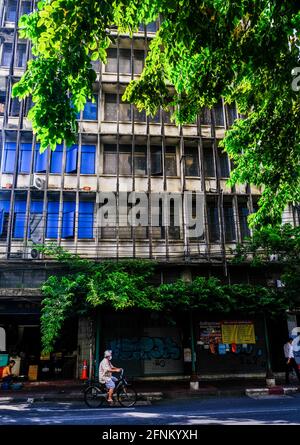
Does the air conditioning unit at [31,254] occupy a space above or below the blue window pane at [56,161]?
below

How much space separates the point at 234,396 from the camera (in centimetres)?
1370

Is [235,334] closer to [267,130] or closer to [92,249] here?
[92,249]

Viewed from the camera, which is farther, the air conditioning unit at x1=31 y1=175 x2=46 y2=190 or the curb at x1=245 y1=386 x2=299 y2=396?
the air conditioning unit at x1=31 y1=175 x2=46 y2=190

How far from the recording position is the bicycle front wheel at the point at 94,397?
11648 mm

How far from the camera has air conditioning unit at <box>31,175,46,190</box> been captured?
18953 millimetres

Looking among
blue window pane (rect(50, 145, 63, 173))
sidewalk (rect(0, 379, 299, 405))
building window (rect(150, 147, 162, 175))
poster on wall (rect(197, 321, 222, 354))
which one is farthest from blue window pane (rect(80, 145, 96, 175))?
sidewalk (rect(0, 379, 299, 405))

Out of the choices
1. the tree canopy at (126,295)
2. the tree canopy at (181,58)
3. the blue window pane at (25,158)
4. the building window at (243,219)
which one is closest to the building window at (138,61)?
the blue window pane at (25,158)

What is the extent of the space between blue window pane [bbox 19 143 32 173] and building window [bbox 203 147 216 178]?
994cm

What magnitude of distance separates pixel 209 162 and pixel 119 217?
6.46 m

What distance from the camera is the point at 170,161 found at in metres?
21.5

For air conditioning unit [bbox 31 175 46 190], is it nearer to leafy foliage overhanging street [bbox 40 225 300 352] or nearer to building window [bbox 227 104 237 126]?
leafy foliage overhanging street [bbox 40 225 300 352]

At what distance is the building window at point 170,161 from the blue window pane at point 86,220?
4894 mm

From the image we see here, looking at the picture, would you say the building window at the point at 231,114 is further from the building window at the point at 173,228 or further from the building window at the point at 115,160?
the building window at the point at 173,228

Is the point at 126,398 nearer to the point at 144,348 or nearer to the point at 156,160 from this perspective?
the point at 144,348
